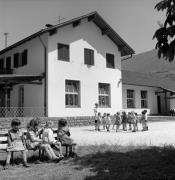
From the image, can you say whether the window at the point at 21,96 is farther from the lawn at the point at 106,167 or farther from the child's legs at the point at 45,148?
the child's legs at the point at 45,148

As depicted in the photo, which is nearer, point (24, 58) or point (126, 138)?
point (126, 138)

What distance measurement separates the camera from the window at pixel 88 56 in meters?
21.8

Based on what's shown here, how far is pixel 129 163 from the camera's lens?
7.04 metres

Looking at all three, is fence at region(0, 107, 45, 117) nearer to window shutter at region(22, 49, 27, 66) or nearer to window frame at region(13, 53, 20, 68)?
window shutter at region(22, 49, 27, 66)

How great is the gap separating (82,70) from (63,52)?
6.33 feet

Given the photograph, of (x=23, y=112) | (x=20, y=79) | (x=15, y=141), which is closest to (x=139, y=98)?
(x=23, y=112)

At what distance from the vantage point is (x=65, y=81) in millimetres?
20422

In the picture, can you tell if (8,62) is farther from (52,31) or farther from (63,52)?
(52,31)

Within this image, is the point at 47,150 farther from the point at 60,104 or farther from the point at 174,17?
the point at 60,104

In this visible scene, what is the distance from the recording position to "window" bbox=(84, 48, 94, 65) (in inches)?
859

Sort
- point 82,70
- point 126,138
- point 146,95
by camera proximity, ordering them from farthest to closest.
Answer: point 146,95
point 82,70
point 126,138

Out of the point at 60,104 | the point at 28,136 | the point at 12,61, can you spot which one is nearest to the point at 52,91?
the point at 60,104

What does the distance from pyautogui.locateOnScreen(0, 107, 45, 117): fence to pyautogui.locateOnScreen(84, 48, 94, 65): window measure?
5003mm

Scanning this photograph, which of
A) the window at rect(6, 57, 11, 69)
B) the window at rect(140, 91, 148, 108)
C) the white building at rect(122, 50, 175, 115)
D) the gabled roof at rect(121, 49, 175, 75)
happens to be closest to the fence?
the window at rect(6, 57, 11, 69)
